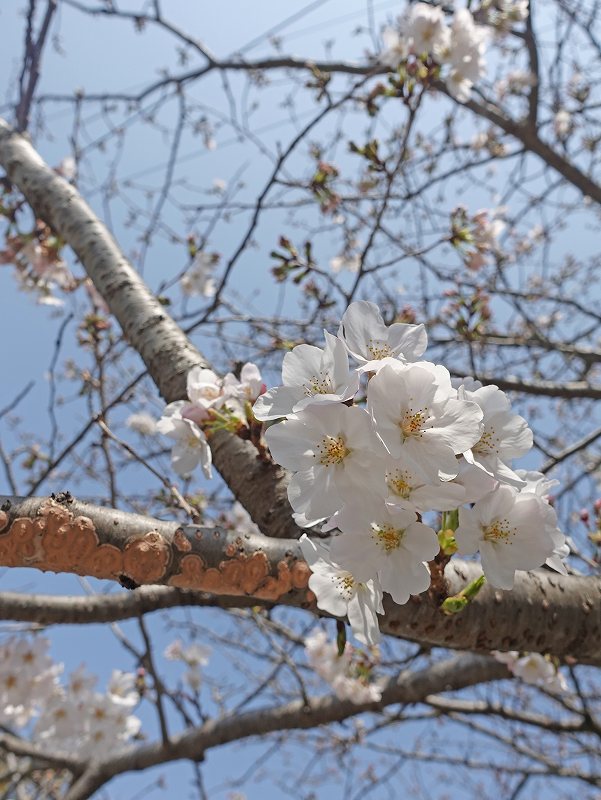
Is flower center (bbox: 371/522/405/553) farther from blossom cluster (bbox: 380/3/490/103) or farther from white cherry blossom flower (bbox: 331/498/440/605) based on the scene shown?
blossom cluster (bbox: 380/3/490/103)

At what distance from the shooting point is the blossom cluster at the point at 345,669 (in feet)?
7.86

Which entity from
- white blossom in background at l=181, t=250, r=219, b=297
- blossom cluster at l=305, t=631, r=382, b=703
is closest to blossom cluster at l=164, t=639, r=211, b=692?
blossom cluster at l=305, t=631, r=382, b=703

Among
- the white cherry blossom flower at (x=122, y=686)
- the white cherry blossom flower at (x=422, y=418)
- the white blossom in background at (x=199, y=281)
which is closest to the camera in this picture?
the white cherry blossom flower at (x=422, y=418)

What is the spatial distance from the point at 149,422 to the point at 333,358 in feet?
12.0

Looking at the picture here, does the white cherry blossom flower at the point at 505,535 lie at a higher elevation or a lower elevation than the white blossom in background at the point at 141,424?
lower

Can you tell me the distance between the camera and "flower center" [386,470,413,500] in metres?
0.79

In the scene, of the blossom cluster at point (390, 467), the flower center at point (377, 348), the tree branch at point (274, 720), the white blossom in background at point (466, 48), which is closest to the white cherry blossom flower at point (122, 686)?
the tree branch at point (274, 720)

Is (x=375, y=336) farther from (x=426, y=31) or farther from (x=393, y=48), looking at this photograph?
(x=393, y=48)

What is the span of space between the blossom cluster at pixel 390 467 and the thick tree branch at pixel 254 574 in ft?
0.31

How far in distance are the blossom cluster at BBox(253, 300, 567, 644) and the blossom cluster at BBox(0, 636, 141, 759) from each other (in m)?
2.23

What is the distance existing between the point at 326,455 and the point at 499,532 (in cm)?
29

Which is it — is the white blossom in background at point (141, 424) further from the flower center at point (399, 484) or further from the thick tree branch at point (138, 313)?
the flower center at point (399, 484)

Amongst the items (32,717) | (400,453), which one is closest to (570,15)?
(400,453)

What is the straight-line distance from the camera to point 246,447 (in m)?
1.28
